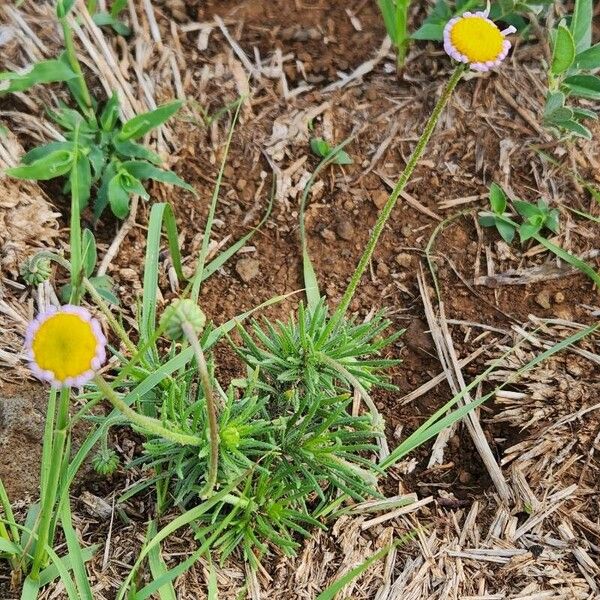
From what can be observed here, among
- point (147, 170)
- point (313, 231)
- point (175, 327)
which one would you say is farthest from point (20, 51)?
point (175, 327)

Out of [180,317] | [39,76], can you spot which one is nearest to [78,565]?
[180,317]

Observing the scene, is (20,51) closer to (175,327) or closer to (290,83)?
(290,83)

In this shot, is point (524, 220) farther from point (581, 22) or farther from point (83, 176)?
point (83, 176)

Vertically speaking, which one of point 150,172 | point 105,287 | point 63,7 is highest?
point 63,7

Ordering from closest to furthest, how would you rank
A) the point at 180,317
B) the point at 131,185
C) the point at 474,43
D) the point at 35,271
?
the point at 180,317 → the point at 474,43 → the point at 35,271 → the point at 131,185

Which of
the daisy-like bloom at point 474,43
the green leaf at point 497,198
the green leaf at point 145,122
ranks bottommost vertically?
the green leaf at point 497,198

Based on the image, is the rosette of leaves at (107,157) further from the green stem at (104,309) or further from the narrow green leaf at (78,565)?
the narrow green leaf at (78,565)

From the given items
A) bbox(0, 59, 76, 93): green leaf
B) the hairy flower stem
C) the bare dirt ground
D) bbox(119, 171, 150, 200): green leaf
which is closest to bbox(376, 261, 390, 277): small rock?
the bare dirt ground

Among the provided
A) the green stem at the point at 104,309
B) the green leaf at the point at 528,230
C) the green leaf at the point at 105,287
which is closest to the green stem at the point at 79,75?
the green leaf at the point at 105,287
